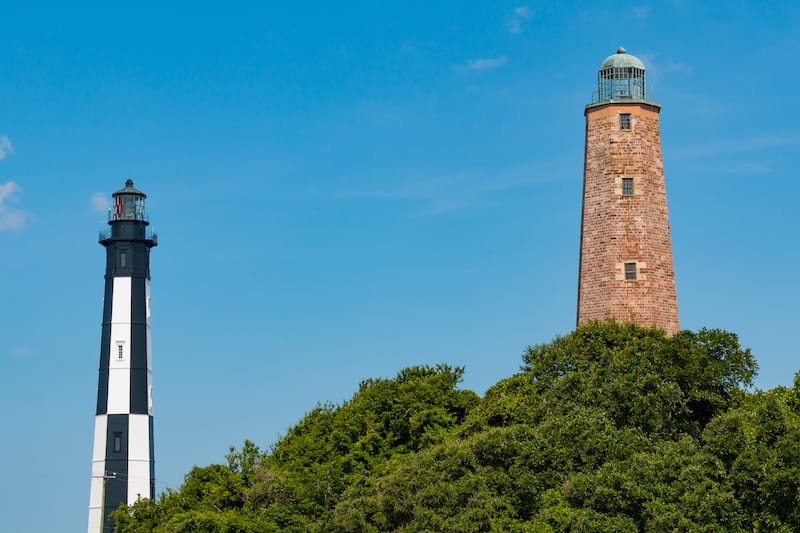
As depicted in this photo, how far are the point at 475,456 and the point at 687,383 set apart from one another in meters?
8.71

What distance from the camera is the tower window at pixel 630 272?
57.9 metres

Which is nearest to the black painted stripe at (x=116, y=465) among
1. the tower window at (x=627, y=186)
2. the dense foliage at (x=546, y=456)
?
the dense foliage at (x=546, y=456)

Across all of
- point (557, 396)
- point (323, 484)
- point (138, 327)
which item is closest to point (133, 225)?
point (138, 327)

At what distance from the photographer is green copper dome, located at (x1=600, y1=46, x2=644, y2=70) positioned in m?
60.2

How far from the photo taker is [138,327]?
7356cm

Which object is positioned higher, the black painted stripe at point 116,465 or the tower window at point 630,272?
the tower window at point 630,272

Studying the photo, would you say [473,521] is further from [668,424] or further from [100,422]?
[100,422]

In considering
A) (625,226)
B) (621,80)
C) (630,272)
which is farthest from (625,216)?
(621,80)

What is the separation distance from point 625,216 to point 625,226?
454 mm

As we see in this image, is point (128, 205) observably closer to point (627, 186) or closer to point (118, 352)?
point (118, 352)

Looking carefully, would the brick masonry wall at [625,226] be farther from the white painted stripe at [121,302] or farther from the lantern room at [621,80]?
the white painted stripe at [121,302]

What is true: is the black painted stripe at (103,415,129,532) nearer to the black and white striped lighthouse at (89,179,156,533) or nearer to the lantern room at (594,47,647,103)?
the black and white striped lighthouse at (89,179,156,533)

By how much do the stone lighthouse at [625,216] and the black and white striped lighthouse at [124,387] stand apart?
26.7 metres

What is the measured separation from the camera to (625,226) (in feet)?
191
